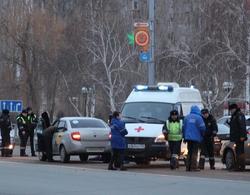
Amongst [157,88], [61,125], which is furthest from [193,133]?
[61,125]

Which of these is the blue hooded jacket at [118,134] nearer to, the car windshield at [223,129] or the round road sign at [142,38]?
the car windshield at [223,129]

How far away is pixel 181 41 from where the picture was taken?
4578cm

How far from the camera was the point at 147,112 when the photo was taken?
2191 cm

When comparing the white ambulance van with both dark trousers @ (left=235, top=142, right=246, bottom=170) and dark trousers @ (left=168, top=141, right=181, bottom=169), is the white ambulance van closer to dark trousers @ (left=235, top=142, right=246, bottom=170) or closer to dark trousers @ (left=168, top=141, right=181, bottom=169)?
dark trousers @ (left=168, top=141, right=181, bottom=169)

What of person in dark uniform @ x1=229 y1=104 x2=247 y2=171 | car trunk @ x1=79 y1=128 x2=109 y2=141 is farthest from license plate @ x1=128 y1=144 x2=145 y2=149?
car trunk @ x1=79 y1=128 x2=109 y2=141

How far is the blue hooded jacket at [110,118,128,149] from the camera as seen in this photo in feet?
67.2

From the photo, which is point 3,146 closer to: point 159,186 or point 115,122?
point 115,122

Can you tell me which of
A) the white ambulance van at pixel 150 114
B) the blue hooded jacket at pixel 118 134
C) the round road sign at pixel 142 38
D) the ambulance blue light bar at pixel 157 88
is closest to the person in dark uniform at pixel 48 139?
the white ambulance van at pixel 150 114

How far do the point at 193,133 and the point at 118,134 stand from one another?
2.04m

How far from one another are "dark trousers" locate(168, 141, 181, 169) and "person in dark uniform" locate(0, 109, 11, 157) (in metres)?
8.62

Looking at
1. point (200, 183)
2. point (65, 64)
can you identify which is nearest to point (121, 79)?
point (65, 64)

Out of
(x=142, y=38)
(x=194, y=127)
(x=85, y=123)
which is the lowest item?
(x=194, y=127)

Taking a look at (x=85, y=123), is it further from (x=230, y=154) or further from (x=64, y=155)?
(x=230, y=154)

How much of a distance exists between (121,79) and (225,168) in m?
25.9
